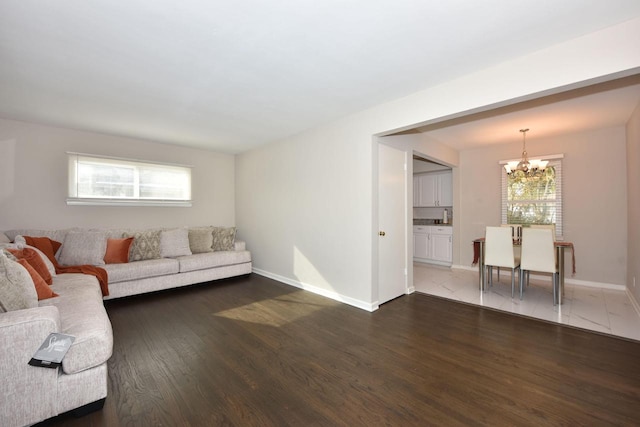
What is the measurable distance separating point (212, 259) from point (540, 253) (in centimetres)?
471

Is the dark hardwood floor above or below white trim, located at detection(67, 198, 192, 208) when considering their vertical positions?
below

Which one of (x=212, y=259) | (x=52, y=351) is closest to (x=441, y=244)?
(x=212, y=259)

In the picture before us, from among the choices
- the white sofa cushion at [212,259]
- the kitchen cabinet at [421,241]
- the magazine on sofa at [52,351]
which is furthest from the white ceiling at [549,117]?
the magazine on sofa at [52,351]

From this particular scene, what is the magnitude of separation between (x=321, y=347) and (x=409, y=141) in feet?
10.0

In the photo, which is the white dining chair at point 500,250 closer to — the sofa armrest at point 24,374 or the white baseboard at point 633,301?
the white baseboard at point 633,301

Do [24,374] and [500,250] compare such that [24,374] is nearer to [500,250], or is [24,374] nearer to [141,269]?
[141,269]

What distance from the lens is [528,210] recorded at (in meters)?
4.95

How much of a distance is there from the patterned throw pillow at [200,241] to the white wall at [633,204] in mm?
5824

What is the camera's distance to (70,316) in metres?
1.91

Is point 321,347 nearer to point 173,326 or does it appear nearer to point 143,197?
point 173,326

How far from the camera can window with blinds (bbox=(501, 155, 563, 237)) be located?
15.3 feet

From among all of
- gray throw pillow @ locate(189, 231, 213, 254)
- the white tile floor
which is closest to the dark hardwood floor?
the white tile floor

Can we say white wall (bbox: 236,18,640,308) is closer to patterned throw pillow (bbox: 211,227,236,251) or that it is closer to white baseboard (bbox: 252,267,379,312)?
white baseboard (bbox: 252,267,379,312)

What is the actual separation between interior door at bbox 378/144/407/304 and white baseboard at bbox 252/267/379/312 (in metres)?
0.23
